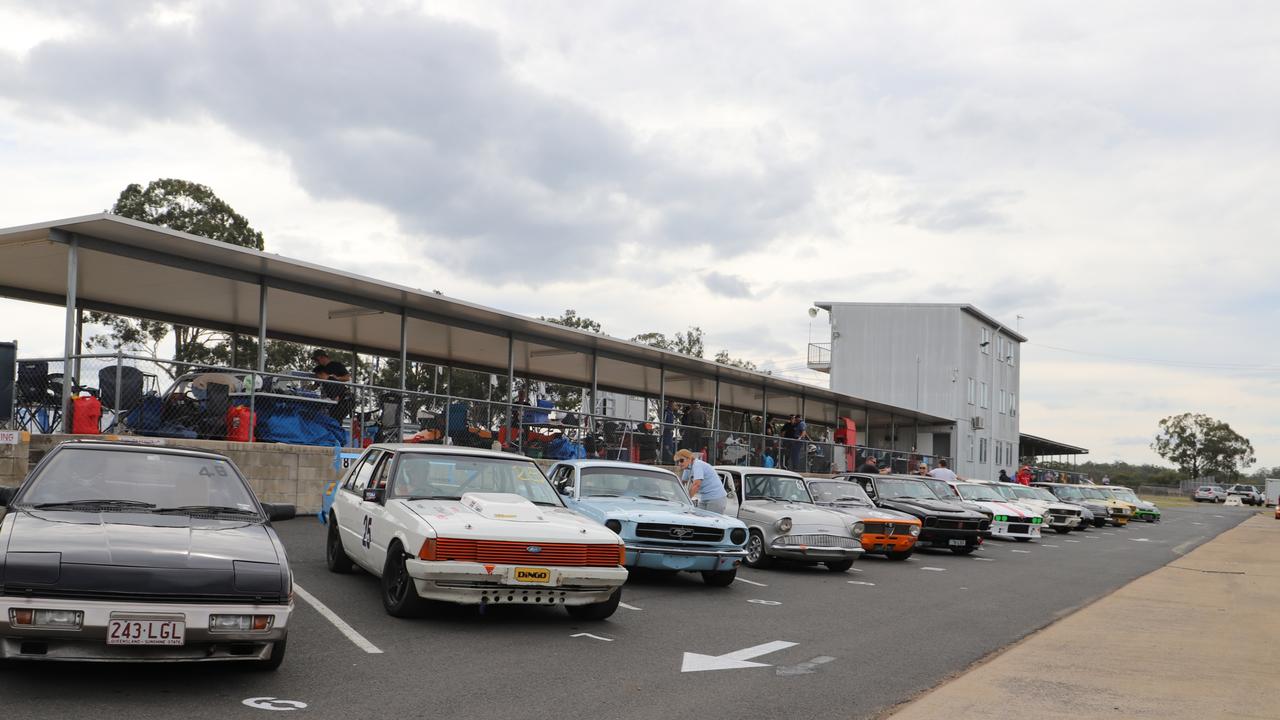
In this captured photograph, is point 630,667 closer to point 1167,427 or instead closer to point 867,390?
point 867,390

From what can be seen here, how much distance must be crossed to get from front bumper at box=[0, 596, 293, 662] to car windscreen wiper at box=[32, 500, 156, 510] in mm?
1227

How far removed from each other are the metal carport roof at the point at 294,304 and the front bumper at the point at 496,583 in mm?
8133

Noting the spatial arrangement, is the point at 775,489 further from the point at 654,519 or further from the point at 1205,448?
the point at 1205,448

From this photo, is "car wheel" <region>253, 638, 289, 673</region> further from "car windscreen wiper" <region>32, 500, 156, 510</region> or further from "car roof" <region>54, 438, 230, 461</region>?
"car roof" <region>54, 438, 230, 461</region>

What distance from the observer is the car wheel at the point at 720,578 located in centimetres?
1205

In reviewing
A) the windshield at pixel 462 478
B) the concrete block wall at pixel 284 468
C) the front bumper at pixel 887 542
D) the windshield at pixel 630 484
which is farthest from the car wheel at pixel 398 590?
the front bumper at pixel 887 542

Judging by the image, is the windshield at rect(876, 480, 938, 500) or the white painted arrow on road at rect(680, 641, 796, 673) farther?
the windshield at rect(876, 480, 938, 500)

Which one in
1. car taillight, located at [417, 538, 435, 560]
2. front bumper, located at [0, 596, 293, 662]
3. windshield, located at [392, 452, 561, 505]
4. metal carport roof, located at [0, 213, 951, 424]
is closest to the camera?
front bumper, located at [0, 596, 293, 662]

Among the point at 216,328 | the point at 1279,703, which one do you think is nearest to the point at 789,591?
the point at 1279,703

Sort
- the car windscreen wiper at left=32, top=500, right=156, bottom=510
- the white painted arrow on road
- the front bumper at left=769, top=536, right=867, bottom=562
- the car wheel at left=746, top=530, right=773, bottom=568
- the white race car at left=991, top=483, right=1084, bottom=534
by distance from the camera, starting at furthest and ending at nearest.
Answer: the white race car at left=991, top=483, right=1084, bottom=534 → the car wheel at left=746, top=530, right=773, bottom=568 → the front bumper at left=769, top=536, right=867, bottom=562 → the white painted arrow on road → the car windscreen wiper at left=32, top=500, right=156, bottom=510

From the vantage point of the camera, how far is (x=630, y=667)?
748cm

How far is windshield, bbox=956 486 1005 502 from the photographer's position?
24.5 meters

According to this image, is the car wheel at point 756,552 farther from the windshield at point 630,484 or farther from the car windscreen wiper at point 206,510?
the car windscreen wiper at point 206,510

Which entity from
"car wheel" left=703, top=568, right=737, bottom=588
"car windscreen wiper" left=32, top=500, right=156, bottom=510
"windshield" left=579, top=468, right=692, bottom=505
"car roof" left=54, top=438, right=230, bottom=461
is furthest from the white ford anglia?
"car wheel" left=703, top=568, right=737, bottom=588
